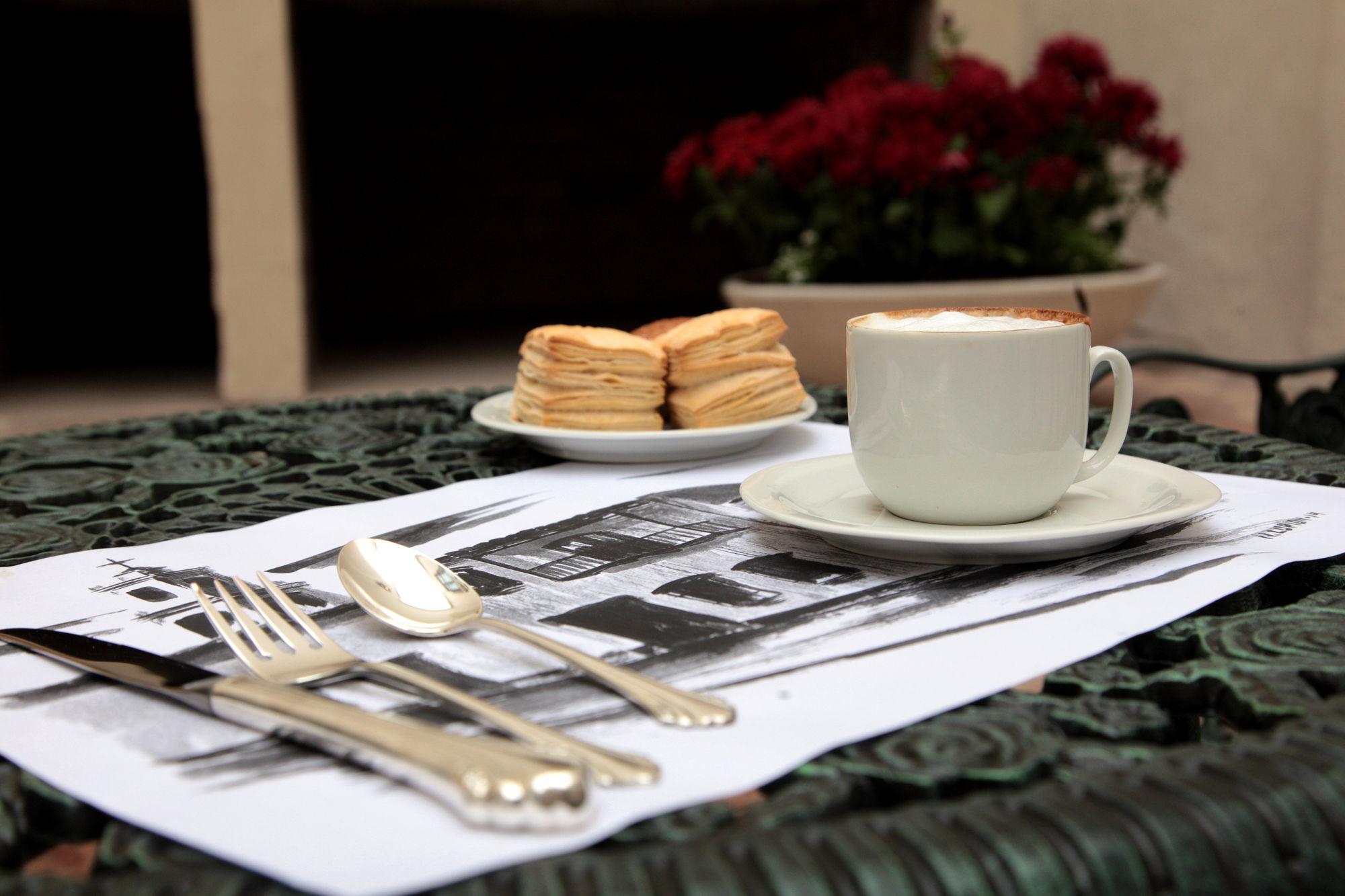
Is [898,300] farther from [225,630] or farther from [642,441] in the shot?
[225,630]

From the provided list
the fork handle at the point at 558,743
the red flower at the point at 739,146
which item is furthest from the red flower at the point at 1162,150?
the fork handle at the point at 558,743

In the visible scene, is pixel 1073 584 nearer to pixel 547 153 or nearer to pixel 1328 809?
pixel 1328 809

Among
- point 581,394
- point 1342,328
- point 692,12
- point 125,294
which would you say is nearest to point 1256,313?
point 1342,328

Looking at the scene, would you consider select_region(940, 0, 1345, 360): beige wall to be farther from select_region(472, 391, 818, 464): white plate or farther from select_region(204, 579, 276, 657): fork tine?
select_region(204, 579, 276, 657): fork tine

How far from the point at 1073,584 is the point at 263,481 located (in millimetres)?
660

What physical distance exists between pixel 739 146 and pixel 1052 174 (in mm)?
701

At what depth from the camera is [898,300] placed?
2.47 meters

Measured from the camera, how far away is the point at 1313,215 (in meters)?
3.20

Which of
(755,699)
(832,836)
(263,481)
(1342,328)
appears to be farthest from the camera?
(1342,328)

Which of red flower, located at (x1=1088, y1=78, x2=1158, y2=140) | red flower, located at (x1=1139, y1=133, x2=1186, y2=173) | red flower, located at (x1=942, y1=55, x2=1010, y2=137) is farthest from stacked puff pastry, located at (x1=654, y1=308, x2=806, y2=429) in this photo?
red flower, located at (x1=1139, y1=133, x2=1186, y2=173)

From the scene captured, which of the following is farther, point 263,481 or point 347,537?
point 263,481

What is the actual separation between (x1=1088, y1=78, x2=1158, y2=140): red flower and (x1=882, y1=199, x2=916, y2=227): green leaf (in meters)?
0.57

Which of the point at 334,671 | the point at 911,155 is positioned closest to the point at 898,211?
the point at 911,155

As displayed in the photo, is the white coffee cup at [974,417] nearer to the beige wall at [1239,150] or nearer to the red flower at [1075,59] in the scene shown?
the red flower at [1075,59]
